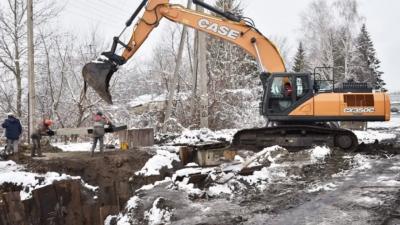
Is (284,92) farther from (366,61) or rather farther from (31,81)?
(366,61)

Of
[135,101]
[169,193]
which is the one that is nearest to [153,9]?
[169,193]

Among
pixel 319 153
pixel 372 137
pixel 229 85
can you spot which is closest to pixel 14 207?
pixel 319 153

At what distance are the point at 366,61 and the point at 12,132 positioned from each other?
41201 mm

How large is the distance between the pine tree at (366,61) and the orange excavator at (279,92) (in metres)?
31.7

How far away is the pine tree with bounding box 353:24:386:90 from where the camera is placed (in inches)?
1778

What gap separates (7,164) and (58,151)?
2.86 meters

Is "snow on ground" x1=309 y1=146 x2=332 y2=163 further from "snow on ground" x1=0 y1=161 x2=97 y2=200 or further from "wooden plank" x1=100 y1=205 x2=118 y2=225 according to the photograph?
"snow on ground" x1=0 y1=161 x2=97 y2=200

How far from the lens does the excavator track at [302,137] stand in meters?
12.8

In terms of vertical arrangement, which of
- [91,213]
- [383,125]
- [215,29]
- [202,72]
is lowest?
[91,213]

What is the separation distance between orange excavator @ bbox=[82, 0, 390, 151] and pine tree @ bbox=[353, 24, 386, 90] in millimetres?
31675

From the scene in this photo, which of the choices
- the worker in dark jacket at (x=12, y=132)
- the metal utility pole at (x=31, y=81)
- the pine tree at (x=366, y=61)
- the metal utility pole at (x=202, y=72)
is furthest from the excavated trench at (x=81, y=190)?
the pine tree at (x=366, y=61)

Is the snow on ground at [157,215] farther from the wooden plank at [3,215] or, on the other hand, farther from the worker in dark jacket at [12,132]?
the worker in dark jacket at [12,132]

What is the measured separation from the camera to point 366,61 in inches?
1859

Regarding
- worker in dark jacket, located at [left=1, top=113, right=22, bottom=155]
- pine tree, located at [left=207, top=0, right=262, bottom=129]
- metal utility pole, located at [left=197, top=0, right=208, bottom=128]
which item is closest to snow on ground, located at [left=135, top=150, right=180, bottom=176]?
worker in dark jacket, located at [left=1, top=113, right=22, bottom=155]
